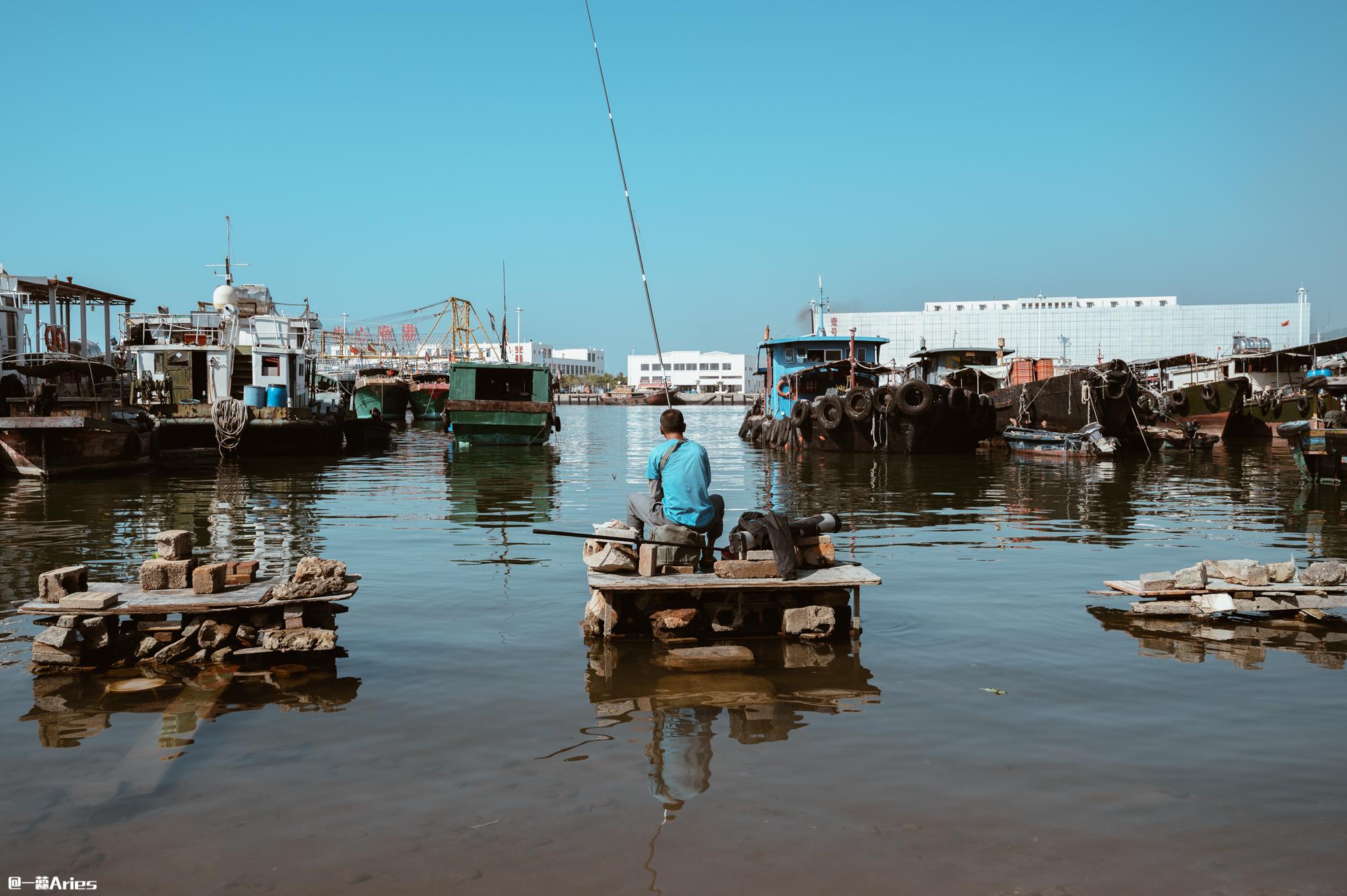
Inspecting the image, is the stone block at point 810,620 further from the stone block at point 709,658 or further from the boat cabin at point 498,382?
the boat cabin at point 498,382

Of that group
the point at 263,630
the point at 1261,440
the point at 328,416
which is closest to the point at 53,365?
the point at 328,416

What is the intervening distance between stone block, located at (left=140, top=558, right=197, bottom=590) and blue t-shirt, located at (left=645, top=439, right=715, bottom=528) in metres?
3.48

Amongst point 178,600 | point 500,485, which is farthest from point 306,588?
point 500,485

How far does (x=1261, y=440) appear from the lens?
37.1 meters

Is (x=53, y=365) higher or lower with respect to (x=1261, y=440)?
higher

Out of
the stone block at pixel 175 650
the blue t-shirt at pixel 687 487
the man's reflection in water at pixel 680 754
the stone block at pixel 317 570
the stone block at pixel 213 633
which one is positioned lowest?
the man's reflection in water at pixel 680 754

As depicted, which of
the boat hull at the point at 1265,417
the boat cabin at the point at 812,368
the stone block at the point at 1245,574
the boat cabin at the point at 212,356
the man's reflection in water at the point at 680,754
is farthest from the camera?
the boat cabin at the point at 812,368

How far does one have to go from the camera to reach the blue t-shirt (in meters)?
7.61

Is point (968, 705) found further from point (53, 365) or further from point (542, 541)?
point (53, 365)

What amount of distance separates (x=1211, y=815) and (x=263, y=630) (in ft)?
19.1

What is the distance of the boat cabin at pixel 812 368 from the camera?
119 feet

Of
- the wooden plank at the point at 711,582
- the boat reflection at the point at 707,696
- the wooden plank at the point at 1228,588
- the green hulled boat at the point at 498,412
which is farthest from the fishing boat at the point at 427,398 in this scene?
the boat reflection at the point at 707,696

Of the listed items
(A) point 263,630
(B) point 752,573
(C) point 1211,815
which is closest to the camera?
(C) point 1211,815

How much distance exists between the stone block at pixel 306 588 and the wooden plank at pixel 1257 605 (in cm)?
637
